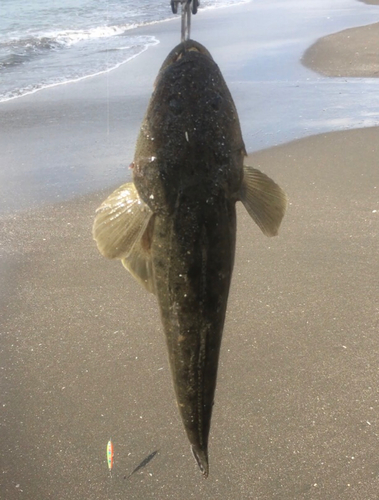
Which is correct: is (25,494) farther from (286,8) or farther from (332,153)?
(286,8)

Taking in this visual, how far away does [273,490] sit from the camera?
4090 millimetres

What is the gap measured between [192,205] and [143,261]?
1.15 feet

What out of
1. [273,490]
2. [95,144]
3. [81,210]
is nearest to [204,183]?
[273,490]

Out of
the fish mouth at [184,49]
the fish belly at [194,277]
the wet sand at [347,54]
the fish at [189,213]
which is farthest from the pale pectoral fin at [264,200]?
the wet sand at [347,54]

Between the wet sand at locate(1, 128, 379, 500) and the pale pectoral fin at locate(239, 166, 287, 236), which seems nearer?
the pale pectoral fin at locate(239, 166, 287, 236)

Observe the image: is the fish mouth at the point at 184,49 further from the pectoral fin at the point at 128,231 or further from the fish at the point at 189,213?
the pectoral fin at the point at 128,231

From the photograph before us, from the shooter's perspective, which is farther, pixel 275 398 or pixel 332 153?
pixel 332 153

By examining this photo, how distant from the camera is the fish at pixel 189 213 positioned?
7.14 ft

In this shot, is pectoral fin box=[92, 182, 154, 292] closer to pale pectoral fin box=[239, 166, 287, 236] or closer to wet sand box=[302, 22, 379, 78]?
pale pectoral fin box=[239, 166, 287, 236]

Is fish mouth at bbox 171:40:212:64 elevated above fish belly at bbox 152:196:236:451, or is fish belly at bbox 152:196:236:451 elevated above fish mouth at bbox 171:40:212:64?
fish mouth at bbox 171:40:212:64

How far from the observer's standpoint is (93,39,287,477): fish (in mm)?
2178

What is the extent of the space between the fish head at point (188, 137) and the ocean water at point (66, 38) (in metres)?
11.5

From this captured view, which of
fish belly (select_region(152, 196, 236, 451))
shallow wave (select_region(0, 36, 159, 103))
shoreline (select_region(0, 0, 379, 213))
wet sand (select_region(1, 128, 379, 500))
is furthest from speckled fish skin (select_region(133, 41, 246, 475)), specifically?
shallow wave (select_region(0, 36, 159, 103))

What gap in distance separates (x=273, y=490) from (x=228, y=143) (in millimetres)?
2817
